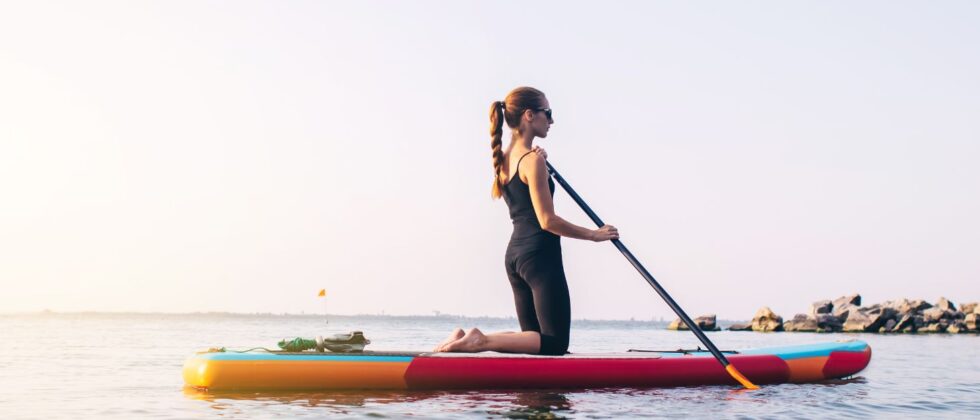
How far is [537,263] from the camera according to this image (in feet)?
23.3

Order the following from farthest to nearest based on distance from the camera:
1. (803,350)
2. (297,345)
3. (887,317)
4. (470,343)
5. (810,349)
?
(887,317)
(810,349)
(803,350)
(297,345)
(470,343)

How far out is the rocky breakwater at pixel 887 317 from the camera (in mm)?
50062

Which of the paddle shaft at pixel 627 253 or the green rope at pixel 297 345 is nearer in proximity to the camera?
the green rope at pixel 297 345

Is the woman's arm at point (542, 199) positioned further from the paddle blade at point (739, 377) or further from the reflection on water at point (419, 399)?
the paddle blade at point (739, 377)

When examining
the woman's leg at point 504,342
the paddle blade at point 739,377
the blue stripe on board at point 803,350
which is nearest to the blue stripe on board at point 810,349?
the blue stripe on board at point 803,350

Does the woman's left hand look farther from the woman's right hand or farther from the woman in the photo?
the woman's right hand

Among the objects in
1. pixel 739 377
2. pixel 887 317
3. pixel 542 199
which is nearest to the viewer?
pixel 542 199

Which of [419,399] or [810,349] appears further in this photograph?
[810,349]

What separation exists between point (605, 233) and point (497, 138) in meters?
1.22

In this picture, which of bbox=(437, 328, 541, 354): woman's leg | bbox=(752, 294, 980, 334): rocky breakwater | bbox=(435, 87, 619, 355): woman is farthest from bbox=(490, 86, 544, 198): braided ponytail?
bbox=(752, 294, 980, 334): rocky breakwater

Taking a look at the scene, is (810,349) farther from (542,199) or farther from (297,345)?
(297,345)

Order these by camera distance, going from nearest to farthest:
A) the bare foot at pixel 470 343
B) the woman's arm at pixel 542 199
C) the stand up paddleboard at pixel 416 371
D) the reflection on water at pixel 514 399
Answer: the reflection on water at pixel 514 399, the woman's arm at pixel 542 199, the stand up paddleboard at pixel 416 371, the bare foot at pixel 470 343

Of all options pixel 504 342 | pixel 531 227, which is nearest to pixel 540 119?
pixel 531 227

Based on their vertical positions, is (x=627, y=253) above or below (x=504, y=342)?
above
